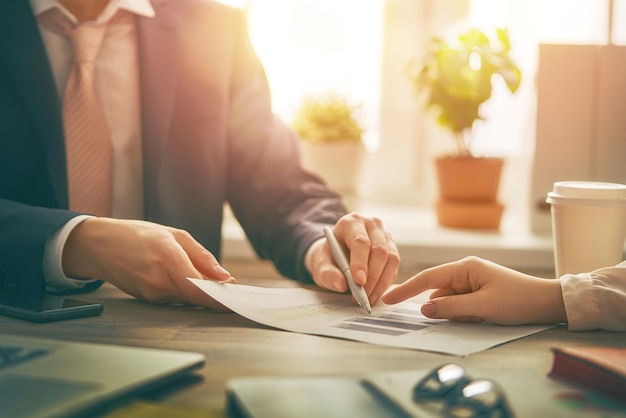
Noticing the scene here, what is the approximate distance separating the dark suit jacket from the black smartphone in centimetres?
42

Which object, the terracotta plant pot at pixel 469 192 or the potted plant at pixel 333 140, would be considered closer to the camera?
the terracotta plant pot at pixel 469 192

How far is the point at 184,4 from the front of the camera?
149 centimetres

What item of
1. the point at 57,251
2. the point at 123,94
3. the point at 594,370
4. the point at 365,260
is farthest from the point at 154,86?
the point at 594,370

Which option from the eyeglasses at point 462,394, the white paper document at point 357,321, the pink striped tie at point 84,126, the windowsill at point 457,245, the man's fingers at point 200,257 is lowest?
the windowsill at point 457,245

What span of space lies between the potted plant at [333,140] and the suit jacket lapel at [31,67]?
0.93 m

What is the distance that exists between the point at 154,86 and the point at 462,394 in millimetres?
1079

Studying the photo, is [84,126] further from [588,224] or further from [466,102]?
[466,102]

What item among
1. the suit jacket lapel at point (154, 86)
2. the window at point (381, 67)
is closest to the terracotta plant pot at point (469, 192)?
the window at point (381, 67)

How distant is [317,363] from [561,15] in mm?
1837

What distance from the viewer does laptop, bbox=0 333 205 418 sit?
0.46 m

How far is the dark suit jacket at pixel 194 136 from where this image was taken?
1.22 metres

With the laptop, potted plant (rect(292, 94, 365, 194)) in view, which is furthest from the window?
the laptop

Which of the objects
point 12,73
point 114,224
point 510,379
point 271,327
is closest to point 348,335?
point 271,327

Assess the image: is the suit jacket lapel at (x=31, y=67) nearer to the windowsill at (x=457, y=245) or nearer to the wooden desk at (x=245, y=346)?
the wooden desk at (x=245, y=346)
